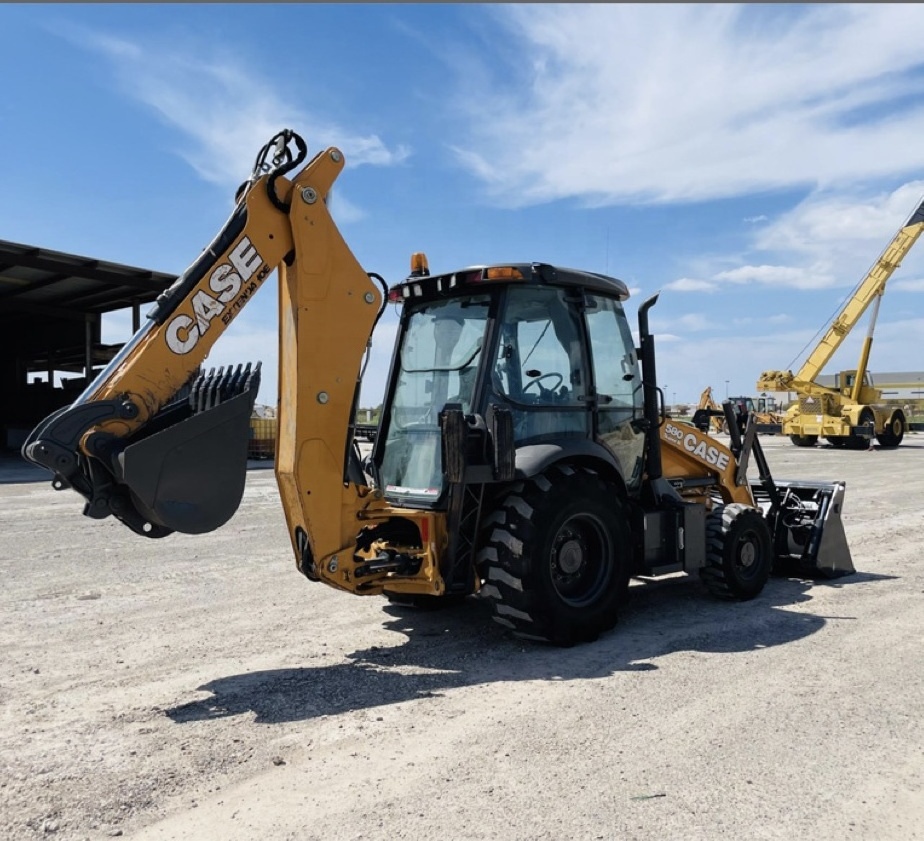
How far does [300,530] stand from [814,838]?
301cm

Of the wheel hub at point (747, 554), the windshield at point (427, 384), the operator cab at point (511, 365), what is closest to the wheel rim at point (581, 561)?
the operator cab at point (511, 365)

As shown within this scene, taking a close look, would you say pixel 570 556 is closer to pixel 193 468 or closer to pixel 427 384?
pixel 427 384

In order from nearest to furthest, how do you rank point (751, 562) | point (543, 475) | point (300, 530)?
point (300, 530) < point (543, 475) < point (751, 562)

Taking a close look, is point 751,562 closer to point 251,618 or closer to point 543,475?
point 543,475

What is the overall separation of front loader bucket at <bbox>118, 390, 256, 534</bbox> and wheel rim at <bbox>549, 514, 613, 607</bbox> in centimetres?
203

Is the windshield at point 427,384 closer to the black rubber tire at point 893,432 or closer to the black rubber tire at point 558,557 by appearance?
the black rubber tire at point 558,557

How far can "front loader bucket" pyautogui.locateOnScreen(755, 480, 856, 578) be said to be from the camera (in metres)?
7.18

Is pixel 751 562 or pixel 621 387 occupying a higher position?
pixel 621 387

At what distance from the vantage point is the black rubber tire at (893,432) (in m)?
29.8

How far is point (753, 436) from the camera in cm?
703

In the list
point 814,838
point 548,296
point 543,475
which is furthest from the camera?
point 548,296

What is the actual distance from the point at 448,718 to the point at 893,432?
1191 inches

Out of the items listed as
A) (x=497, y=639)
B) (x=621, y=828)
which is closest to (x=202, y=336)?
(x=497, y=639)

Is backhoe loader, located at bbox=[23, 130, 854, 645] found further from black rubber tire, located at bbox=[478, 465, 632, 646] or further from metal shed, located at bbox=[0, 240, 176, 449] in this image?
metal shed, located at bbox=[0, 240, 176, 449]
